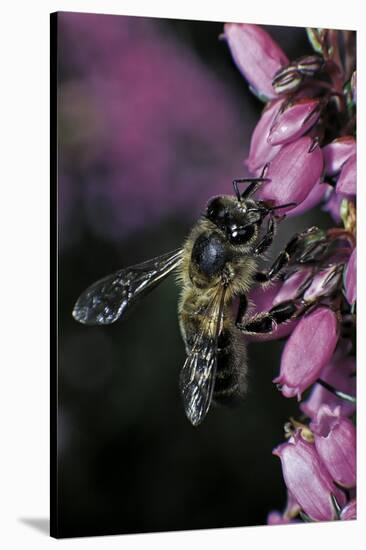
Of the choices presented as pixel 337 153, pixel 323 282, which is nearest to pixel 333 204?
pixel 337 153

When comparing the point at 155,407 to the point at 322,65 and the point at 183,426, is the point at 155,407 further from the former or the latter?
the point at 322,65

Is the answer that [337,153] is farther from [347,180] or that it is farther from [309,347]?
[309,347]

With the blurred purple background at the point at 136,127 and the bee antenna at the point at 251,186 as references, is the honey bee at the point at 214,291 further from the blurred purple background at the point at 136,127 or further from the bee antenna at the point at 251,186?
the blurred purple background at the point at 136,127

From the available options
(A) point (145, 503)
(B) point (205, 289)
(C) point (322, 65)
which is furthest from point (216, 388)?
(C) point (322, 65)

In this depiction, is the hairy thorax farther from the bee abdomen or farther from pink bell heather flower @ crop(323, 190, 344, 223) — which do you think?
pink bell heather flower @ crop(323, 190, 344, 223)

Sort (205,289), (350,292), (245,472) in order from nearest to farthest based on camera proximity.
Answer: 1. (205,289)
2. (350,292)
3. (245,472)

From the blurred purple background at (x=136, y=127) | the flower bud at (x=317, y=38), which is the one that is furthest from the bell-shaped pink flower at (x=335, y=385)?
the flower bud at (x=317, y=38)

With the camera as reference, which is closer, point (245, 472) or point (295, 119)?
point (295, 119)
